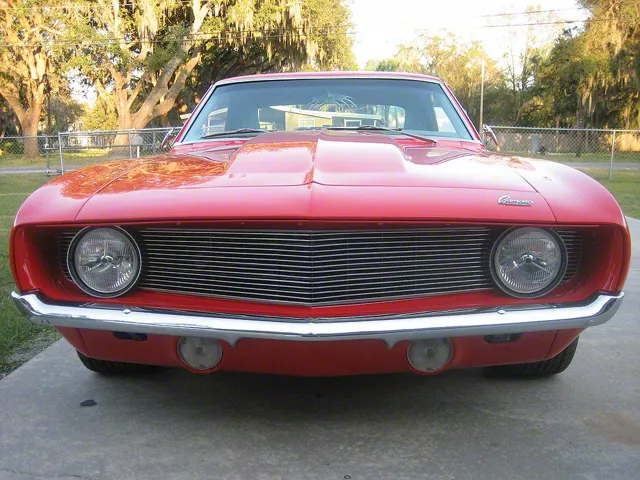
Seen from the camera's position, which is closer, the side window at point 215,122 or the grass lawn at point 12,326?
the grass lawn at point 12,326

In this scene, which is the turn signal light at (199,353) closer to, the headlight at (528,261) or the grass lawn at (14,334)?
the headlight at (528,261)

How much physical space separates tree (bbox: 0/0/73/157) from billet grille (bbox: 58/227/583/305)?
75.8ft

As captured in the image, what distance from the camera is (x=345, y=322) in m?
1.88

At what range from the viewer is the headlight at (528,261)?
1976 millimetres

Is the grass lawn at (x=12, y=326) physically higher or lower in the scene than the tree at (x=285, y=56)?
lower

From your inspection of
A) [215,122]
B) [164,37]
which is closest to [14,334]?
[215,122]

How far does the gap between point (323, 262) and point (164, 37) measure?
77.4ft

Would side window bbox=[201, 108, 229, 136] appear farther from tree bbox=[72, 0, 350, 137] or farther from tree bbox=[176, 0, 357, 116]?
tree bbox=[176, 0, 357, 116]

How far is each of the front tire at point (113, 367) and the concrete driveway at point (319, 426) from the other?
0.05 meters

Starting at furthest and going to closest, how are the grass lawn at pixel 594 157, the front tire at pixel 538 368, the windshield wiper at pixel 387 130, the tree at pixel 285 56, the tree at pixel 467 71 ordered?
the tree at pixel 467 71, the tree at pixel 285 56, the grass lawn at pixel 594 157, the windshield wiper at pixel 387 130, the front tire at pixel 538 368

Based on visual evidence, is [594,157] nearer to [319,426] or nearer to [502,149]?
[502,149]

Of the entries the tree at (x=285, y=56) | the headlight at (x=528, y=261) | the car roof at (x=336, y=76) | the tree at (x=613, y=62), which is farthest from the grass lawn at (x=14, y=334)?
the tree at (x=613, y=62)

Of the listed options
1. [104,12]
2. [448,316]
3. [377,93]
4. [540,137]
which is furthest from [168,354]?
[104,12]

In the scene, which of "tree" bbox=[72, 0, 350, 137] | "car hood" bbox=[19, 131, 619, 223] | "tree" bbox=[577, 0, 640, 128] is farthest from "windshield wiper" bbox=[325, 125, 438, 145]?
"tree" bbox=[577, 0, 640, 128]
